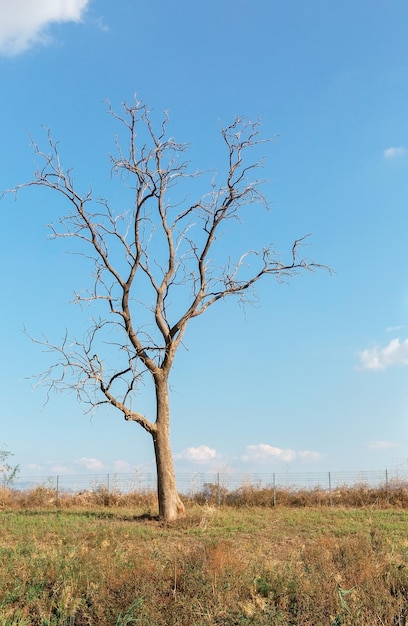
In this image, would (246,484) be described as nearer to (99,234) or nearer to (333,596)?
(99,234)

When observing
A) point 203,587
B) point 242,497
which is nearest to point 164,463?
point 242,497

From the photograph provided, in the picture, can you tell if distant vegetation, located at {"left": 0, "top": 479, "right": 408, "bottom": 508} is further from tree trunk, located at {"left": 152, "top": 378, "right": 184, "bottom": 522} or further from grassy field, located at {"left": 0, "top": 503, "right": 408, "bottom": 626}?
grassy field, located at {"left": 0, "top": 503, "right": 408, "bottom": 626}

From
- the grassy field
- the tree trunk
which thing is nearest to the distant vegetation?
the tree trunk

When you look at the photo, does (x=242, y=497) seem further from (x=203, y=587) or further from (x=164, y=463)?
(x=203, y=587)

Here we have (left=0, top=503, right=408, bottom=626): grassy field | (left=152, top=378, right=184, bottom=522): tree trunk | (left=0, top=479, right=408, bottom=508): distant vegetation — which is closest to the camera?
(left=0, top=503, right=408, bottom=626): grassy field

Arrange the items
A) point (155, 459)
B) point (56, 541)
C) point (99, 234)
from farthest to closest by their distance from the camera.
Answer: point (99, 234) < point (155, 459) < point (56, 541)

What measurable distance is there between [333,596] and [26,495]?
22.6 m

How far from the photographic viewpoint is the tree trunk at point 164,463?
2019 centimetres

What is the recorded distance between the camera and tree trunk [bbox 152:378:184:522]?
66.2 feet

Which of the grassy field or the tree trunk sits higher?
the tree trunk

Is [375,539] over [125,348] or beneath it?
beneath

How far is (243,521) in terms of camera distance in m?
19.6

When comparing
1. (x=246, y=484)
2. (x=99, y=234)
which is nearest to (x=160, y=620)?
(x=99, y=234)

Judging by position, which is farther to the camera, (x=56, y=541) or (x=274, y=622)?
(x=56, y=541)
